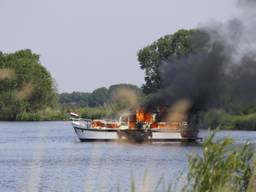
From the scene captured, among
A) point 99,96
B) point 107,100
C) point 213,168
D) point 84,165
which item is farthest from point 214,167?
point 99,96

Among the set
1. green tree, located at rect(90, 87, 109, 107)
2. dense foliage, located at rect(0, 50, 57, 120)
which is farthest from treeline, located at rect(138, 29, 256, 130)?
green tree, located at rect(90, 87, 109, 107)

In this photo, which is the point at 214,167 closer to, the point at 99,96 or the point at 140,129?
the point at 140,129

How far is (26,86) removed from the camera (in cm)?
10962

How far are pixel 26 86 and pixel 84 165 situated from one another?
67.6 metres

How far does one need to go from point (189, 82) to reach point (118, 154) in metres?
9.14

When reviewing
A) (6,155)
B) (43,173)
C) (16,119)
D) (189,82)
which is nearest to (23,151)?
(6,155)

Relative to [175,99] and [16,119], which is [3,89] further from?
[175,99]

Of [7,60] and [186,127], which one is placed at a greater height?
[7,60]

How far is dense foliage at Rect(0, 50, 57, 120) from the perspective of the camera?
11319cm

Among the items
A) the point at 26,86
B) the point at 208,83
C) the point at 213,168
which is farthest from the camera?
the point at 26,86

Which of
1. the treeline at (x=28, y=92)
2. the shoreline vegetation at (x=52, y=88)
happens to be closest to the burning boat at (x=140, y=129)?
the shoreline vegetation at (x=52, y=88)

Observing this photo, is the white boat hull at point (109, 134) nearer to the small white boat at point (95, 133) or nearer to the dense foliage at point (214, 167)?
the small white boat at point (95, 133)

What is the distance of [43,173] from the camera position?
38.7 metres

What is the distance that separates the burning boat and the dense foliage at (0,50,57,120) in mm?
45092
